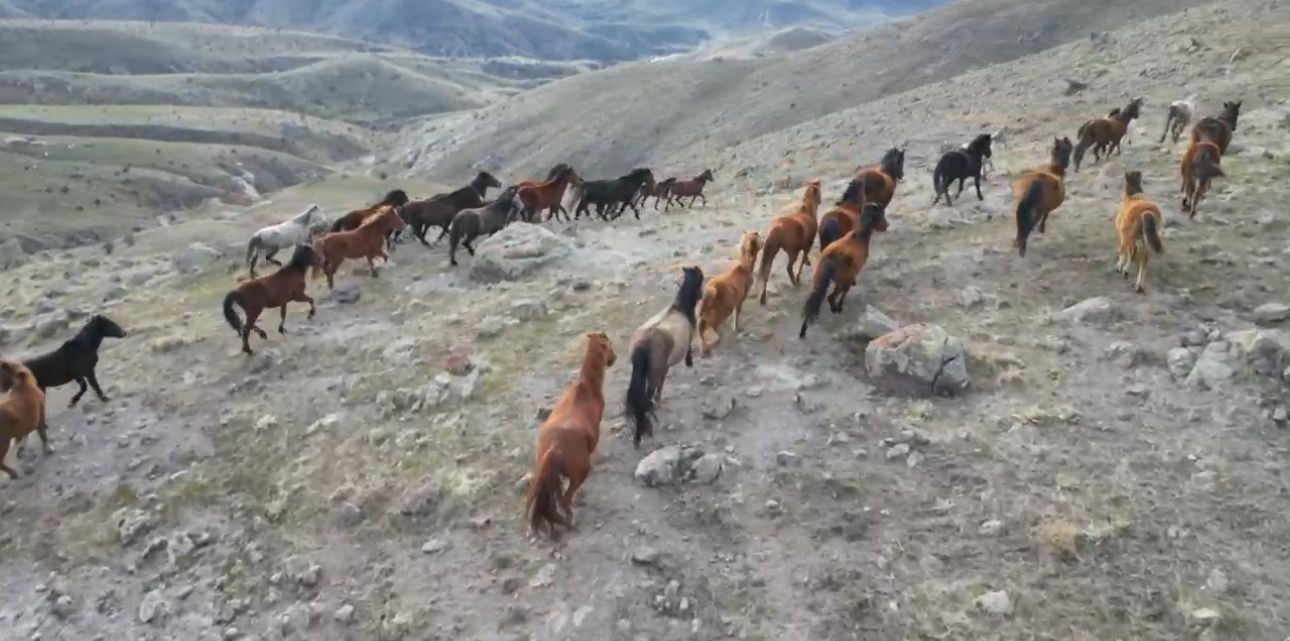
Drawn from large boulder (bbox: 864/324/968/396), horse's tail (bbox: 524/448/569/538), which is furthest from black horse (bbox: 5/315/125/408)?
large boulder (bbox: 864/324/968/396)

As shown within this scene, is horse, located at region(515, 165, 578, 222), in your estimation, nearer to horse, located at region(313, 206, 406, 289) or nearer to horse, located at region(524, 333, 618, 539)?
horse, located at region(313, 206, 406, 289)

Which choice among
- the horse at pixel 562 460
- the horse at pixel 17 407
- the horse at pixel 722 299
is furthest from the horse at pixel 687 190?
the horse at pixel 17 407

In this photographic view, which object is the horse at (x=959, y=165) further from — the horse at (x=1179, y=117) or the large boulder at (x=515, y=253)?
the large boulder at (x=515, y=253)

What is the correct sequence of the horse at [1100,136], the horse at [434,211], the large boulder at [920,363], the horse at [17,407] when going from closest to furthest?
the large boulder at [920,363]
the horse at [17,407]
the horse at [1100,136]
the horse at [434,211]

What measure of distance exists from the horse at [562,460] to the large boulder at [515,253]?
7.65 meters

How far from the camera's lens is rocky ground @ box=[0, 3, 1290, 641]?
26.8ft

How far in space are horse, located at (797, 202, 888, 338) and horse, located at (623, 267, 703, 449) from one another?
5.58ft

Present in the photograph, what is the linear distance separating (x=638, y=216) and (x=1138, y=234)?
1157 centimetres

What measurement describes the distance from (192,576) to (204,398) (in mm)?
4199

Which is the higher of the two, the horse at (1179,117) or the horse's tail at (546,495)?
the horse at (1179,117)

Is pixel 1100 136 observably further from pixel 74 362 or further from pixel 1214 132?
pixel 74 362

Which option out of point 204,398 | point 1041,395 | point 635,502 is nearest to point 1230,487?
point 1041,395

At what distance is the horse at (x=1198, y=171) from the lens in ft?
48.7

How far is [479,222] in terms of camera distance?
18422 millimetres
